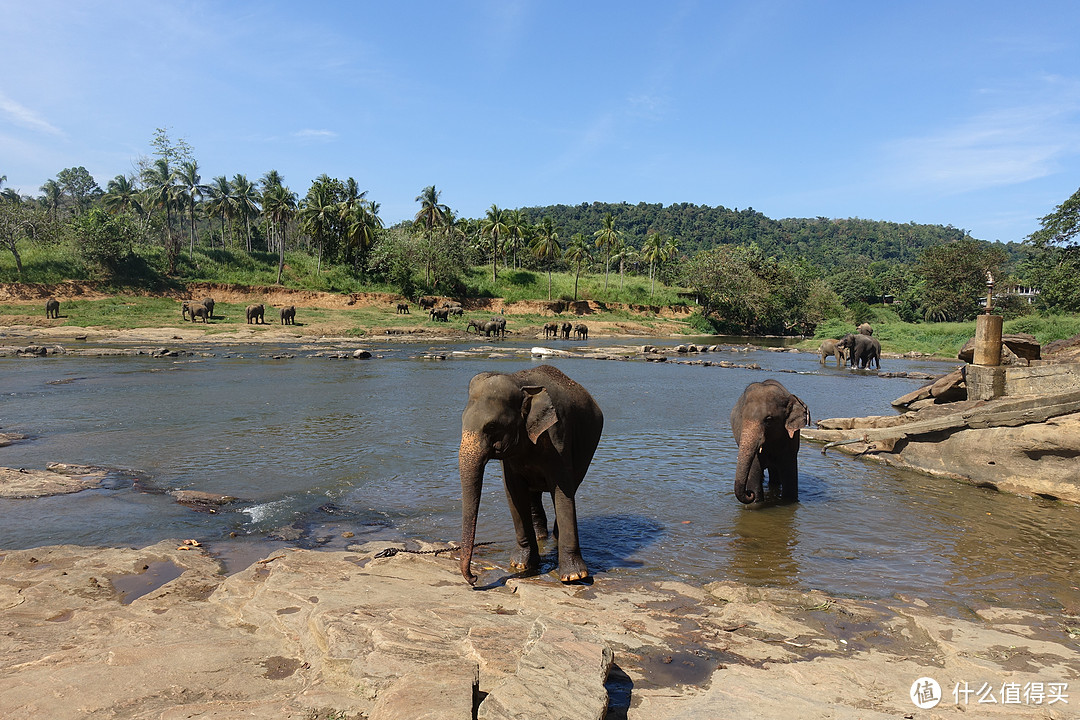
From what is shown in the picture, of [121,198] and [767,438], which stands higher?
[121,198]

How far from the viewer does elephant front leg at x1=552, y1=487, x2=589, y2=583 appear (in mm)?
7137

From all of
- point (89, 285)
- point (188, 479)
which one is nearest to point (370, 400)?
point (188, 479)

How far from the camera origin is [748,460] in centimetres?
966

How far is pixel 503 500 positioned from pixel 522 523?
3419 millimetres

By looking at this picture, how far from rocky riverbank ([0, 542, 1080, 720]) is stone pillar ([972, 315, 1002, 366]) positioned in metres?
8.68

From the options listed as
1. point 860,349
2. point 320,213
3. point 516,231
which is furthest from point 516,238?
point 860,349

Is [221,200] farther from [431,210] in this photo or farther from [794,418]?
[794,418]

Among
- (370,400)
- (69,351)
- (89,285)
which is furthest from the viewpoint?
(89,285)

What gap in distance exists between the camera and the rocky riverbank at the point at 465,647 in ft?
13.2

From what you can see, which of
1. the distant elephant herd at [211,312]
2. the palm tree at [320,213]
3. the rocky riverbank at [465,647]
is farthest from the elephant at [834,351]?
the palm tree at [320,213]

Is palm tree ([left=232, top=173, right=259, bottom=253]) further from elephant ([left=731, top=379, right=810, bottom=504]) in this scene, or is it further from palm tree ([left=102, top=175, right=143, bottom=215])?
elephant ([left=731, top=379, right=810, bottom=504])

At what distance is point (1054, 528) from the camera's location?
9266 mm

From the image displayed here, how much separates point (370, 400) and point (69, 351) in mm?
25472

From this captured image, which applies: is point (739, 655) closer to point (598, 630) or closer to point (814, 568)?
point (598, 630)
